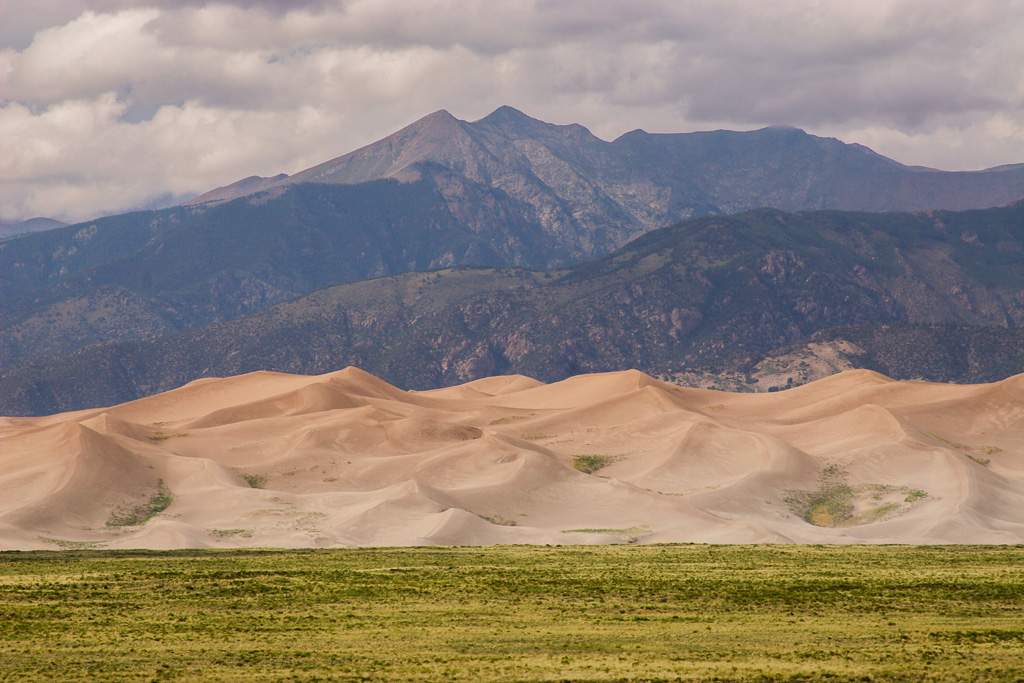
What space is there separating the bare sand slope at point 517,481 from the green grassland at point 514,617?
77.9 feet

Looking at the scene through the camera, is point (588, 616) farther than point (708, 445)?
No

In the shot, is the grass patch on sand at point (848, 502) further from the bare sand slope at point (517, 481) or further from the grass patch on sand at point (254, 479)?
the grass patch on sand at point (254, 479)

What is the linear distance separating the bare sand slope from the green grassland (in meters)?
23.8

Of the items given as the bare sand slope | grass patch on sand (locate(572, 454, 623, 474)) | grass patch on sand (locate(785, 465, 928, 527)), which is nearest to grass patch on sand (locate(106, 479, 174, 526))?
the bare sand slope

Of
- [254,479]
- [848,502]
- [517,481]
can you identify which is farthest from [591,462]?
[254,479]

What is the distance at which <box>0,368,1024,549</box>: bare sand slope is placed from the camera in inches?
4471

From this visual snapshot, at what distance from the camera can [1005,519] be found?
126 meters

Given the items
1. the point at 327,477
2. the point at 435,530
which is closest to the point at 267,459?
the point at 327,477

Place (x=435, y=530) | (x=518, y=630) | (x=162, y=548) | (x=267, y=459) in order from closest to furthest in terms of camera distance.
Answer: (x=518, y=630), (x=162, y=548), (x=435, y=530), (x=267, y=459)

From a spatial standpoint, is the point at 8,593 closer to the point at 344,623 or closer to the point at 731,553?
the point at 344,623

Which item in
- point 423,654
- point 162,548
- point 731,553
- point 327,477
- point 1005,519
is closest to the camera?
point 423,654

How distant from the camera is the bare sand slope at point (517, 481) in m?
114

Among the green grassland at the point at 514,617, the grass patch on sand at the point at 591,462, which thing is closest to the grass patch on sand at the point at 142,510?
the green grassland at the point at 514,617

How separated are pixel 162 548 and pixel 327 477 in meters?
40.7
